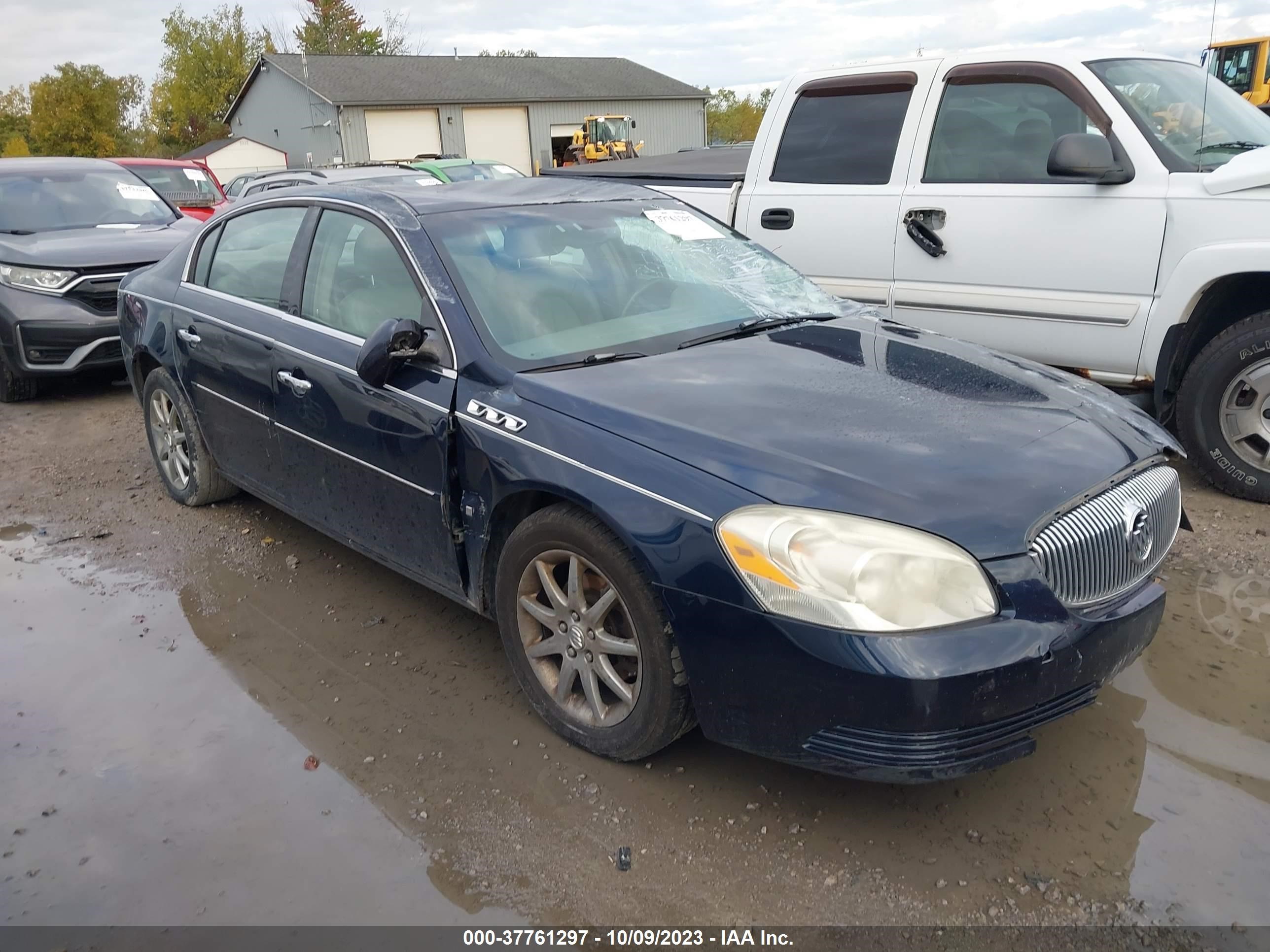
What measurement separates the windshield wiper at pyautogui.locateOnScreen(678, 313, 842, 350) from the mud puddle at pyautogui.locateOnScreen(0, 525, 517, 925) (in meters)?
1.83

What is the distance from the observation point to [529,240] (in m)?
3.85

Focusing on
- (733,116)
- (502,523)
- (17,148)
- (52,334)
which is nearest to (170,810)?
(502,523)

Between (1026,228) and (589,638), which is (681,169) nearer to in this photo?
(1026,228)

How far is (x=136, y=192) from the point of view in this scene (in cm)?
959

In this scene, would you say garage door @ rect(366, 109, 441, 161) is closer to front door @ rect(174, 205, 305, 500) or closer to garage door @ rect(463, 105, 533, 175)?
garage door @ rect(463, 105, 533, 175)

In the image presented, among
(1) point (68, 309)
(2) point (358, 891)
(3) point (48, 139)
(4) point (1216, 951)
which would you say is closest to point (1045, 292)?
(4) point (1216, 951)

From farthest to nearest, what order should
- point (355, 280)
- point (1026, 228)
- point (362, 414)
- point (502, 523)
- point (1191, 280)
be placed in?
point (1026, 228) < point (1191, 280) < point (355, 280) < point (362, 414) < point (502, 523)

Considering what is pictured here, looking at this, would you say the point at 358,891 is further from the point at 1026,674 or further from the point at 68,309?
the point at 68,309

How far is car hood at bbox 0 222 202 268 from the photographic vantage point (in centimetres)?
784

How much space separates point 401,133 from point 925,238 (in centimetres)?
4435

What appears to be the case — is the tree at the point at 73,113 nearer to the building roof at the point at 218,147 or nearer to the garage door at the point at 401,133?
the building roof at the point at 218,147

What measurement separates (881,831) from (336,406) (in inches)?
92.6

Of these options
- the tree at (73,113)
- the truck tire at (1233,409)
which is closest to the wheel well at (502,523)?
the truck tire at (1233,409)

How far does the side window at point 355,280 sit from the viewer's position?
375 centimetres
